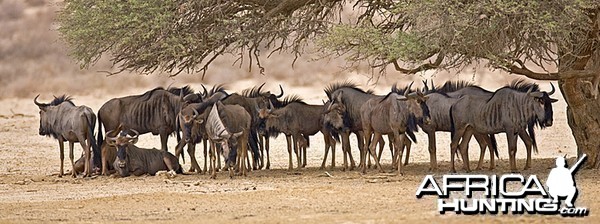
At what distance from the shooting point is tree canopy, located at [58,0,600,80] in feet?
64.1

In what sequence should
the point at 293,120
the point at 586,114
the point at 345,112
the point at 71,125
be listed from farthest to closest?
the point at 293,120 < the point at 345,112 < the point at 71,125 < the point at 586,114

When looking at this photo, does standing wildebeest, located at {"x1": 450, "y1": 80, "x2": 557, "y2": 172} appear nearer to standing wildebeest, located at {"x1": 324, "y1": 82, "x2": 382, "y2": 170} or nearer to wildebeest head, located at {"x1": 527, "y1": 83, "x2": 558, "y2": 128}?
wildebeest head, located at {"x1": 527, "y1": 83, "x2": 558, "y2": 128}

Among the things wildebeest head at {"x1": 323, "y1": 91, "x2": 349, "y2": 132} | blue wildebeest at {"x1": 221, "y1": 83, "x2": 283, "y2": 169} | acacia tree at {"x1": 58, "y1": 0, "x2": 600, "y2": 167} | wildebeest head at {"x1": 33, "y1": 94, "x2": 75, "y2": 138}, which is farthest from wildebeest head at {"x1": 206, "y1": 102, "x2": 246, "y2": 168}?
wildebeest head at {"x1": 33, "y1": 94, "x2": 75, "y2": 138}

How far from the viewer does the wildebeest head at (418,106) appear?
21750 millimetres

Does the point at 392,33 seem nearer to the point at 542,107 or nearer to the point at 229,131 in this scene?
the point at 542,107

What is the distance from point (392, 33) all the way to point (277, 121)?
2.74 meters

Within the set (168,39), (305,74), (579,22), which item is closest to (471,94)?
(579,22)

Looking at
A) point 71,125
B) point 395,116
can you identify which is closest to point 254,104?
point 71,125

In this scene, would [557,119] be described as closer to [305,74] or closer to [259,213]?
[305,74]

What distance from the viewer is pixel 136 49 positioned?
23.0m

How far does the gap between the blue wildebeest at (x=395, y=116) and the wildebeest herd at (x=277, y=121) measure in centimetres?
2

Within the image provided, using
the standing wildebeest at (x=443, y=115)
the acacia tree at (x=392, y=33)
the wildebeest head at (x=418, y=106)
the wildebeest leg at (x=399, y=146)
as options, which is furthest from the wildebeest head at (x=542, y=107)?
the wildebeest leg at (x=399, y=146)

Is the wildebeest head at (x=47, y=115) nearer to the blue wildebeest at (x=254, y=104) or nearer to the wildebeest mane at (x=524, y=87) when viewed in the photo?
the blue wildebeest at (x=254, y=104)

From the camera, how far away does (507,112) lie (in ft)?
72.2
